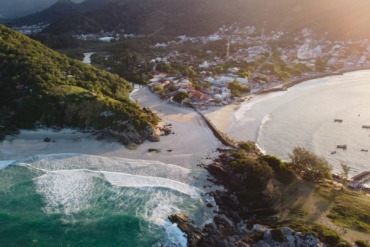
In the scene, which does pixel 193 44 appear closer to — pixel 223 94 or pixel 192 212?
pixel 223 94

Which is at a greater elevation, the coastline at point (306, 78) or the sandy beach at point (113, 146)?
the sandy beach at point (113, 146)

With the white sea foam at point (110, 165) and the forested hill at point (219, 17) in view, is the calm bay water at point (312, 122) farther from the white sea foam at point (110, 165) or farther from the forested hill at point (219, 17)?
the forested hill at point (219, 17)

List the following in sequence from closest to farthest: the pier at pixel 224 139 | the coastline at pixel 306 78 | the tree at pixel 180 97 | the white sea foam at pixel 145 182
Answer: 1. the white sea foam at pixel 145 182
2. the pier at pixel 224 139
3. the tree at pixel 180 97
4. the coastline at pixel 306 78

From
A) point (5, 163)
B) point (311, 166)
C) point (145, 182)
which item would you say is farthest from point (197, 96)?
point (5, 163)

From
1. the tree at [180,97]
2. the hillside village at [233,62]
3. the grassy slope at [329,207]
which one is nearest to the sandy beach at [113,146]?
the grassy slope at [329,207]

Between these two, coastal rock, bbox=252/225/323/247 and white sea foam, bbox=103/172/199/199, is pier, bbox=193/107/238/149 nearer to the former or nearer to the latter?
white sea foam, bbox=103/172/199/199

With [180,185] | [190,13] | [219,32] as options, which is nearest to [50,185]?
[180,185]
